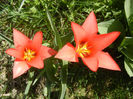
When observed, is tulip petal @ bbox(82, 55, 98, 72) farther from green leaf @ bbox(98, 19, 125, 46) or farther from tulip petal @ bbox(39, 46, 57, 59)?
green leaf @ bbox(98, 19, 125, 46)

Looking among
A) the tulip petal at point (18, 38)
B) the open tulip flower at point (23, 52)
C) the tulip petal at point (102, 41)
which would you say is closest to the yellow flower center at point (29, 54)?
the open tulip flower at point (23, 52)

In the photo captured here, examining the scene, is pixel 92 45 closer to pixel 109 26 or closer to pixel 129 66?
pixel 109 26

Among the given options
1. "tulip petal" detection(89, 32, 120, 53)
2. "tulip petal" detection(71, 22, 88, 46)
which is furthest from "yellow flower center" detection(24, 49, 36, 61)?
"tulip petal" detection(89, 32, 120, 53)

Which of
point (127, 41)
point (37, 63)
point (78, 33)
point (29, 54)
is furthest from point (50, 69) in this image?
point (127, 41)

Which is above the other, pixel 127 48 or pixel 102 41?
pixel 102 41

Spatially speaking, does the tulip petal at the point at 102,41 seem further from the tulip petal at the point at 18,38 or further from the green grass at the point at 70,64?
the green grass at the point at 70,64

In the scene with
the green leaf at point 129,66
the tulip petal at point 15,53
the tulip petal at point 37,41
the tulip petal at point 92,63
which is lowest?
the green leaf at point 129,66
